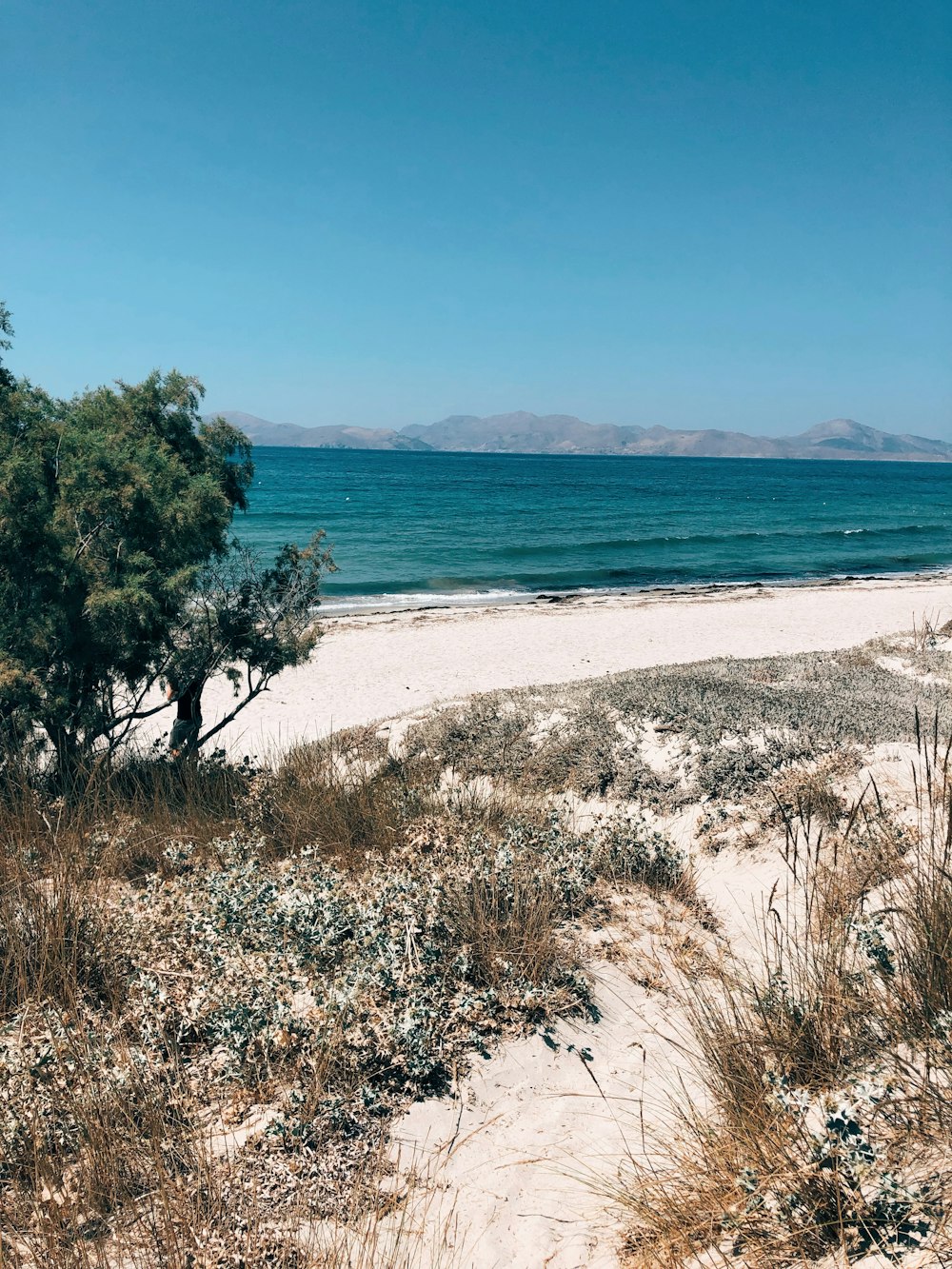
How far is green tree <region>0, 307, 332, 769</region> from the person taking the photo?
6.54m

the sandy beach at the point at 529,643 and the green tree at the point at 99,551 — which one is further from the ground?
the green tree at the point at 99,551

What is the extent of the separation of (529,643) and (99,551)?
13.9 m

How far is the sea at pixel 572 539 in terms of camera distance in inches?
1233

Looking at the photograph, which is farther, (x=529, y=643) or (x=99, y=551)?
(x=529, y=643)

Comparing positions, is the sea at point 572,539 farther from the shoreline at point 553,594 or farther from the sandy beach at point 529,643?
the sandy beach at point 529,643

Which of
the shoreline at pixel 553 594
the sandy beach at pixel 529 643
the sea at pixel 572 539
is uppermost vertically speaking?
the sea at pixel 572 539

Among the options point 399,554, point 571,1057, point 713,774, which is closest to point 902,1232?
point 571,1057

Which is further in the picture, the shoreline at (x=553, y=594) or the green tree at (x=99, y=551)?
Result: the shoreline at (x=553, y=594)

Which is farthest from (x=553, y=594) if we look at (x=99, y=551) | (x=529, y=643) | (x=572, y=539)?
(x=99, y=551)

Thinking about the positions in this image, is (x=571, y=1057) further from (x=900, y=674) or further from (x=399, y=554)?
(x=399, y=554)

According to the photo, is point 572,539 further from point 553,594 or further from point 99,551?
point 99,551

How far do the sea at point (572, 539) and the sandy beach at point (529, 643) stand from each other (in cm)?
317

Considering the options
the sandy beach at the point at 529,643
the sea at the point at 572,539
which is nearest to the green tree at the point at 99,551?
the sandy beach at the point at 529,643

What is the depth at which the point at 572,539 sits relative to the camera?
42.3 meters
